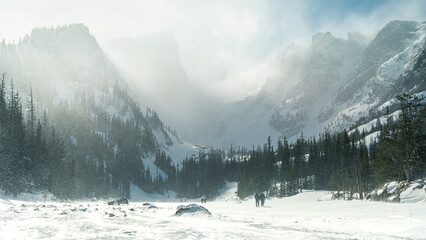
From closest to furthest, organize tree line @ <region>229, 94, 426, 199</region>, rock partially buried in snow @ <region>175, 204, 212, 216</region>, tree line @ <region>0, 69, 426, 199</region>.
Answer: rock partially buried in snow @ <region>175, 204, 212, 216</region> → tree line @ <region>229, 94, 426, 199</region> → tree line @ <region>0, 69, 426, 199</region>

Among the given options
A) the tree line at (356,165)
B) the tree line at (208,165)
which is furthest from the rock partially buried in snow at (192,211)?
the tree line at (208,165)

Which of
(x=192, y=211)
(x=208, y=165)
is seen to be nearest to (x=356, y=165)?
(x=192, y=211)

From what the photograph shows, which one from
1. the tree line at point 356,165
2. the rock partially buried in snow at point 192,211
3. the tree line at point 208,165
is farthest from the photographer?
the tree line at point 208,165

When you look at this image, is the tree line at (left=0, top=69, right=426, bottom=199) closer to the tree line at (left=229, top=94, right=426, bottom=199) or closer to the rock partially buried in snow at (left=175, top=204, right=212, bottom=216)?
the tree line at (left=229, top=94, right=426, bottom=199)

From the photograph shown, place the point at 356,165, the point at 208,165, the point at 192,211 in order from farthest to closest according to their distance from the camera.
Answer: the point at 208,165 → the point at 356,165 → the point at 192,211

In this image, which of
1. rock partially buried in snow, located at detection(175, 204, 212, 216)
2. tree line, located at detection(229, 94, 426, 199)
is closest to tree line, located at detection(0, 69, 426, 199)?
tree line, located at detection(229, 94, 426, 199)

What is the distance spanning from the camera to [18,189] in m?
56.6

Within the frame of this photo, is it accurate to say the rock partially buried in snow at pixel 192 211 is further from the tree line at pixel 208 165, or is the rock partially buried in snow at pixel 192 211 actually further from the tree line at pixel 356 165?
the tree line at pixel 208 165

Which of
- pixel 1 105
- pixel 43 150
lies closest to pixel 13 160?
pixel 43 150

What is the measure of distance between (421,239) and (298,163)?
100924 mm

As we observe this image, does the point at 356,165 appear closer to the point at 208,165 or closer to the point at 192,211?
the point at 192,211

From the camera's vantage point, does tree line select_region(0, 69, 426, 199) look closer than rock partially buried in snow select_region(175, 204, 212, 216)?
No

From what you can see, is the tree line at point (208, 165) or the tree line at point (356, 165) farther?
the tree line at point (208, 165)

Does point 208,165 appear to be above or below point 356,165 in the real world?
above
